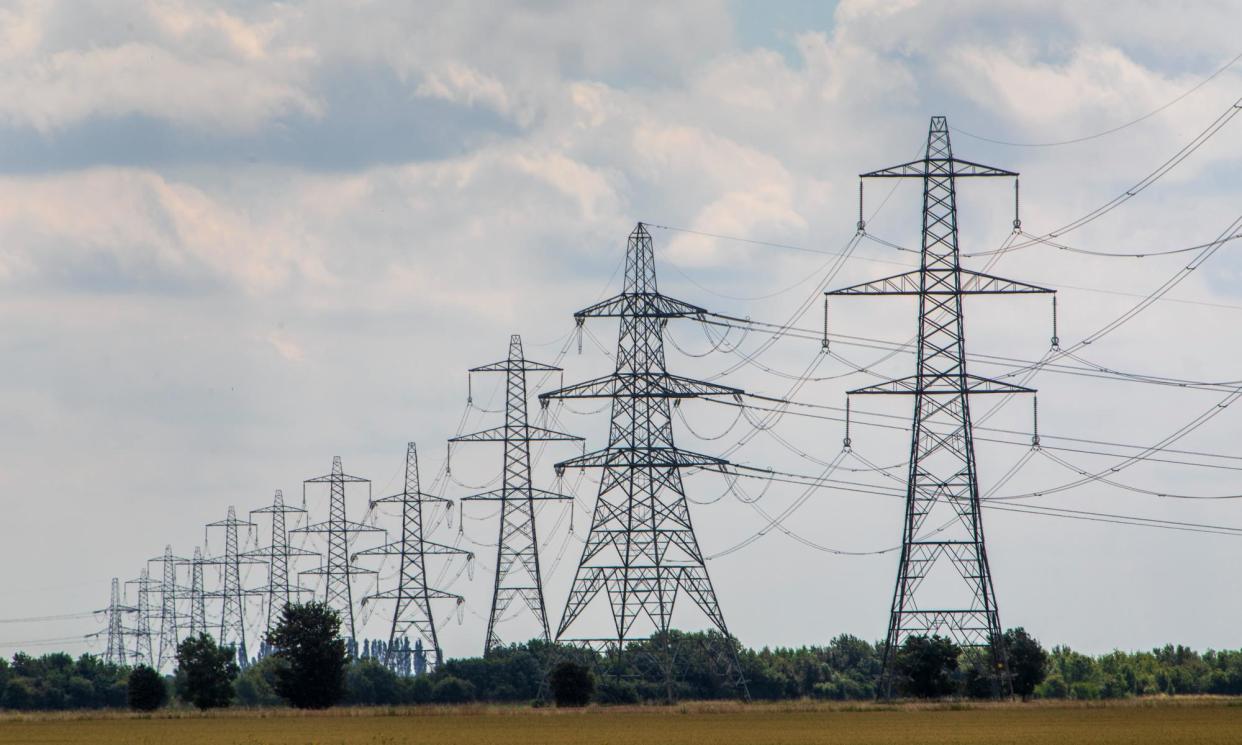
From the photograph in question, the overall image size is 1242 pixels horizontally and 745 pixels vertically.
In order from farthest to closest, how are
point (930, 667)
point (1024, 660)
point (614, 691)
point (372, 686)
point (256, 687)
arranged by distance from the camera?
point (256, 687) < point (372, 686) < point (1024, 660) < point (614, 691) < point (930, 667)

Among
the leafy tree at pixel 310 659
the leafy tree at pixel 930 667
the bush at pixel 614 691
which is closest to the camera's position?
the leafy tree at pixel 930 667

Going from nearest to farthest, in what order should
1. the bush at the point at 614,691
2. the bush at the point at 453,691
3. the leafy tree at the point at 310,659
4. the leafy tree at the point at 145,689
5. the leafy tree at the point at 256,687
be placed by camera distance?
the bush at the point at 614,691 < the leafy tree at the point at 310,659 < the leafy tree at the point at 145,689 < the bush at the point at 453,691 < the leafy tree at the point at 256,687

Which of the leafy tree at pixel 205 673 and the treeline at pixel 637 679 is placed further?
the leafy tree at pixel 205 673

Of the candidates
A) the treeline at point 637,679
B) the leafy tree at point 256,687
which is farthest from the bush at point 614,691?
the leafy tree at point 256,687

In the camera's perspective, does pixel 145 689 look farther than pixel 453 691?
No

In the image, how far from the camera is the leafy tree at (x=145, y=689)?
115188 mm

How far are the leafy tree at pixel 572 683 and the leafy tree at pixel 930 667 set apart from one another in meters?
16.5

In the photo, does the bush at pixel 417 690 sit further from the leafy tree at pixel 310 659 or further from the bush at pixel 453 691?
the leafy tree at pixel 310 659

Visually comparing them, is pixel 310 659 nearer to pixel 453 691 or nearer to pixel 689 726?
pixel 453 691

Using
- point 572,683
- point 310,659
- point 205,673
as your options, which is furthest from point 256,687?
point 572,683

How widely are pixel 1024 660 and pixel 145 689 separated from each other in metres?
55.5

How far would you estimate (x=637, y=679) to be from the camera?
104750 millimetres

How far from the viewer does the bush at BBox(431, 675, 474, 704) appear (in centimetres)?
12838

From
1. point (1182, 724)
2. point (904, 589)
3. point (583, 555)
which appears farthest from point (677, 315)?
point (1182, 724)
